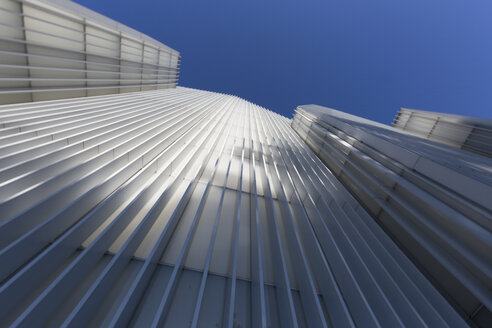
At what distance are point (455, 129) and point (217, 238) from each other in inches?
657

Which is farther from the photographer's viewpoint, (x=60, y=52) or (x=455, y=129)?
(x=455, y=129)

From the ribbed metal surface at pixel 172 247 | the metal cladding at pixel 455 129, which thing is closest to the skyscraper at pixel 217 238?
the ribbed metal surface at pixel 172 247

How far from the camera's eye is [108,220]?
A: 8.57ft

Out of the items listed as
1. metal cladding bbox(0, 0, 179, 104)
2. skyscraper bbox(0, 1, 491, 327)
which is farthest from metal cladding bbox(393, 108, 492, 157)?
metal cladding bbox(0, 0, 179, 104)

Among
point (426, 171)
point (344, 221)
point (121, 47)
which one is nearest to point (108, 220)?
point (344, 221)

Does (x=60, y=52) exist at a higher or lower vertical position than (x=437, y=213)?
higher

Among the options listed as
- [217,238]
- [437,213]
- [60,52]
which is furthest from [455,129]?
[60,52]

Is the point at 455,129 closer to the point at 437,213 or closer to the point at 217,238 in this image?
the point at 437,213

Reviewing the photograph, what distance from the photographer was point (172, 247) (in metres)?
2.60

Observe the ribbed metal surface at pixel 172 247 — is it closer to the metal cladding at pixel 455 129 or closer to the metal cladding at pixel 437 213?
the metal cladding at pixel 437 213

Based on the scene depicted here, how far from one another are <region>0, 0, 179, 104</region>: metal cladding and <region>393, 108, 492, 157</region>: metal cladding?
19.3 m

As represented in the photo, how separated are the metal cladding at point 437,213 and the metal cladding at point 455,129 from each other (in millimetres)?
10589

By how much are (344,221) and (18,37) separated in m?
10.3

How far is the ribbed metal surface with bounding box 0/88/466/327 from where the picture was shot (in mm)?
1822
